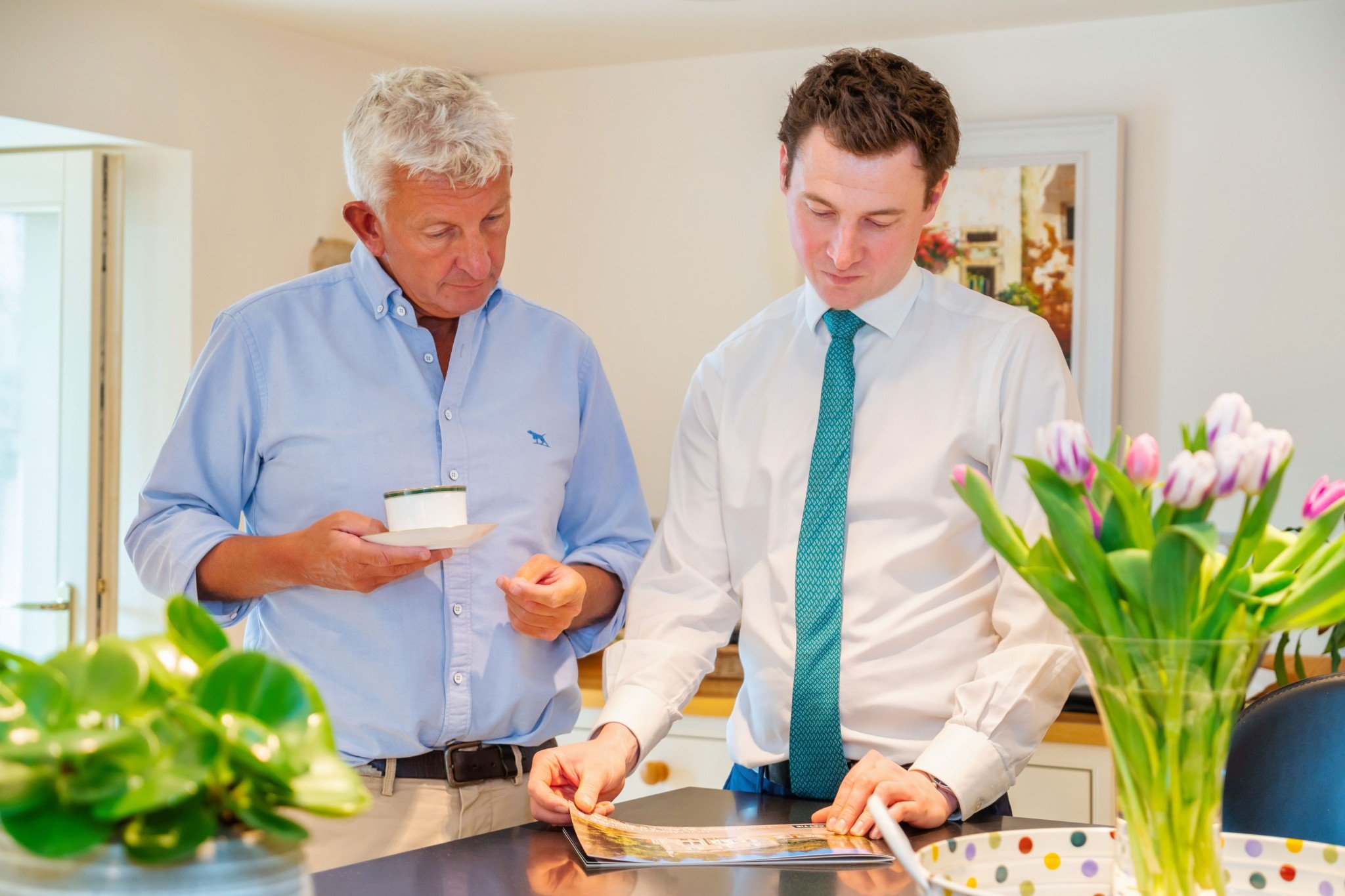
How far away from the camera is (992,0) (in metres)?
3.29

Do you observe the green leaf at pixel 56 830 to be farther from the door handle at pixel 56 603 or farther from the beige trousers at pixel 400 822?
the door handle at pixel 56 603

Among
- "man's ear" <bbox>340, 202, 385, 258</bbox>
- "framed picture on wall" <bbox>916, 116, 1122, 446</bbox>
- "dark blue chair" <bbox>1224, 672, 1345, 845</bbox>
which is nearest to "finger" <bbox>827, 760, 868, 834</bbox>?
"dark blue chair" <bbox>1224, 672, 1345, 845</bbox>

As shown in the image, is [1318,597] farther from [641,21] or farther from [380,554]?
[641,21]

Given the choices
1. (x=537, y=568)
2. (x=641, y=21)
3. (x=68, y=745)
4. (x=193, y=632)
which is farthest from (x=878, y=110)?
(x=641, y=21)

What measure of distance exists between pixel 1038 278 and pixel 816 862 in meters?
2.57

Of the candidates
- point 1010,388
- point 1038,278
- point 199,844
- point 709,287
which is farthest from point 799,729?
point 709,287

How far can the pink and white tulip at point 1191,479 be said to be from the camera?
2.62 ft

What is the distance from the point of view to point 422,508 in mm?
1476

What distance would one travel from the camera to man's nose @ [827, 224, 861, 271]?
4.99ft

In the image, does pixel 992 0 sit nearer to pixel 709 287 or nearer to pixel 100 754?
pixel 709 287

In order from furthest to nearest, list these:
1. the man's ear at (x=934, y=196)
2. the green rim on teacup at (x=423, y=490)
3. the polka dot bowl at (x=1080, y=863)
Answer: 1. the man's ear at (x=934, y=196)
2. the green rim on teacup at (x=423, y=490)
3. the polka dot bowl at (x=1080, y=863)

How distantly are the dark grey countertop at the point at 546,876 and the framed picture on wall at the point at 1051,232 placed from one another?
7.62 feet

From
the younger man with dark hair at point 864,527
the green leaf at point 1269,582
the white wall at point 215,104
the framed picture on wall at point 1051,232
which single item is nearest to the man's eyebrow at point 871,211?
the younger man with dark hair at point 864,527

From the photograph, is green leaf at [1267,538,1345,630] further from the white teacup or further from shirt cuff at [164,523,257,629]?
shirt cuff at [164,523,257,629]
